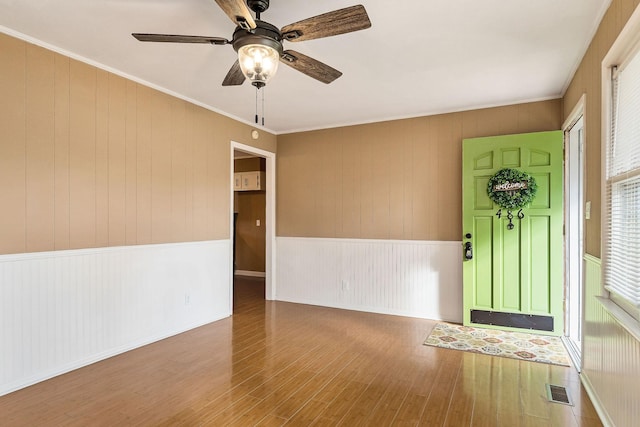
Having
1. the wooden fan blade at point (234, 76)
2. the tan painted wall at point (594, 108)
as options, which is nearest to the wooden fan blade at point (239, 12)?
the wooden fan blade at point (234, 76)

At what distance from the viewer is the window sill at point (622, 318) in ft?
5.73

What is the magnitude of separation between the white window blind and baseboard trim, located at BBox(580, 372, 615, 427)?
2.41ft

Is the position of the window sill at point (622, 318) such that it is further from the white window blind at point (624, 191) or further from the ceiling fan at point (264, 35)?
the ceiling fan at point (264, 35)

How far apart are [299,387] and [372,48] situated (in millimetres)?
2793

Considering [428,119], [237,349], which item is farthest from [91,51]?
[428,119]

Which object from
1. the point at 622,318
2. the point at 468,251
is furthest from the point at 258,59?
the point at 468,251

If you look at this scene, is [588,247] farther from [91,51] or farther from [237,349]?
[91,51]

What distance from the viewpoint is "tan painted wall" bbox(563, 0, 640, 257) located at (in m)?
2.29

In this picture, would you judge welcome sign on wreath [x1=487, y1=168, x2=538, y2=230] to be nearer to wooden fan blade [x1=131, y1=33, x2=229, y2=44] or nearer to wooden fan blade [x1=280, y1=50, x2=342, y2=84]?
wooden fan blade [x1=280, y1=50, x2=342, y2=84]

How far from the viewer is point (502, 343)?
3660mm

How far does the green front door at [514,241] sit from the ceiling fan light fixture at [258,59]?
3068 mm

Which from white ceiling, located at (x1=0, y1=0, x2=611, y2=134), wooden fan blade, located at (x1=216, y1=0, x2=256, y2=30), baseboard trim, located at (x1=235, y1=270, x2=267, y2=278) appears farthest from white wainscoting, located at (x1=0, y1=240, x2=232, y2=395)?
baseboard trim, located at (x1=235, y1=270, x2=267, y2=278)

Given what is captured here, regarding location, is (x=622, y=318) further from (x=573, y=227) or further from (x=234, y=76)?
(x=234, y=76)

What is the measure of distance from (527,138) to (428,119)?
4.01 ft
